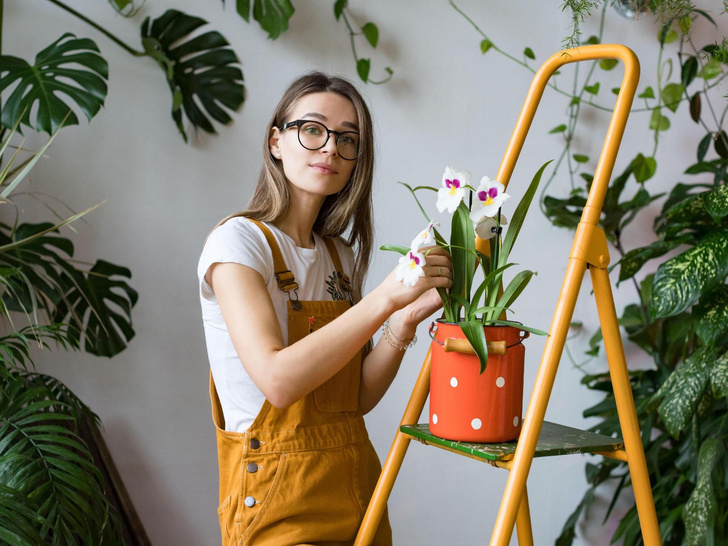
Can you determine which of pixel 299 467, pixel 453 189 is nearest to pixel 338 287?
pixel 299 467

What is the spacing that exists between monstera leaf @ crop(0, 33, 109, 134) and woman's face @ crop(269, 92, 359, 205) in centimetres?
74

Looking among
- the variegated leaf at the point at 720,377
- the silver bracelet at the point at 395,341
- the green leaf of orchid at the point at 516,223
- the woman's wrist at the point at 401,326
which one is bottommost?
the silver bracelet at the point at 395,341

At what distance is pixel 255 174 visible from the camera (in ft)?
7.73

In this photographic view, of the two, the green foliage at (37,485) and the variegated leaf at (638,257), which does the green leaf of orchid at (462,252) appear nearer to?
the green foliage at (37,485)

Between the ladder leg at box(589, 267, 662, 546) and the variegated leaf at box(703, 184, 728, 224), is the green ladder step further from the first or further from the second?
the variegated leaf at box(703, 184, 728, 224)

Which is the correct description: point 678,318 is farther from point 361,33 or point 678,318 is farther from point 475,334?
point 475,334

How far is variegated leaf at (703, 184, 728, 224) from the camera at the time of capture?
5.40ft

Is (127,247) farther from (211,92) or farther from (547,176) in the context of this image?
(547,176)

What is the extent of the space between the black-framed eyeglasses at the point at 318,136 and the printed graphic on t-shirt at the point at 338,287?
249 millimetres

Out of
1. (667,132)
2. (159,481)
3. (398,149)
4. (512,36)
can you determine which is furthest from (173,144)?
(667,132)

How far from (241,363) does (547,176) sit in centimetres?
167

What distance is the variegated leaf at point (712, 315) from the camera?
168cm

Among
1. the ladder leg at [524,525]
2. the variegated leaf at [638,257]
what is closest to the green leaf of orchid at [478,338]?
the ladder leg at [524,525]

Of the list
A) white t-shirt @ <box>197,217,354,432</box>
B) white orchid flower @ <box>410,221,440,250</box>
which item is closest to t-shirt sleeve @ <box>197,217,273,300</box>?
white t-shirt @ <box>197,217,354,432</box>
